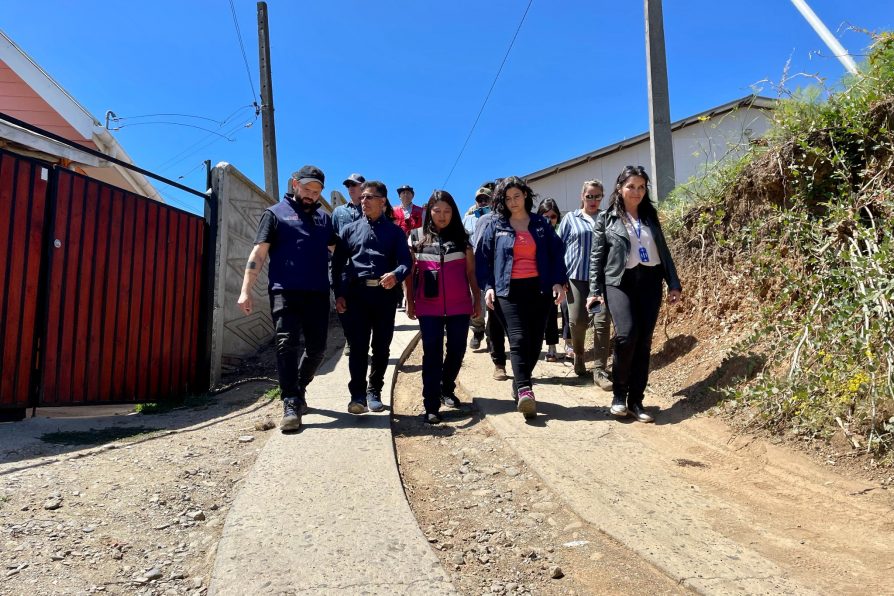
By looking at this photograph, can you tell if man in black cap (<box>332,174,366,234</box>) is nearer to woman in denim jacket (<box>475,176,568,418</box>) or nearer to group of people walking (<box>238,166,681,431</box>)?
group of people walking (<box>238,166,681,431</box>)

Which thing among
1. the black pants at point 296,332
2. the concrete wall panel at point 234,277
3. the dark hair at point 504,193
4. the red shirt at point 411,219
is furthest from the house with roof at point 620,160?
the black pants at point 296,332

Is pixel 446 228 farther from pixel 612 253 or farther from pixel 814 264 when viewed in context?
pixel 814 264

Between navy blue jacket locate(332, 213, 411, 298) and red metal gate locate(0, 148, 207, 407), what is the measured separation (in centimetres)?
192

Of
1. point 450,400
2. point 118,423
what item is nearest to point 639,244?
point 450,400

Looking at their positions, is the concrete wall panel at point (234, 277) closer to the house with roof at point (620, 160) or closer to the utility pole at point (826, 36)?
the utility pole at point (826, 36)

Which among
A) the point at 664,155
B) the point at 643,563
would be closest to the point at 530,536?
the point at 643,563

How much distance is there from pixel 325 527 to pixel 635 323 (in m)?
2.52

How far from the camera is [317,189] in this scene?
396 cm

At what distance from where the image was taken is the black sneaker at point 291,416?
3.54m

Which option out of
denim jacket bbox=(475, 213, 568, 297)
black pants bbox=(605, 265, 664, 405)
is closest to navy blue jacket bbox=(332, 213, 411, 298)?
denim jacket bbox=(475, 213, 568, 297)

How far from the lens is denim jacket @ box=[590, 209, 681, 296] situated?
4.00 meters

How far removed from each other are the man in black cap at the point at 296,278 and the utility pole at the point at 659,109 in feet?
13.9

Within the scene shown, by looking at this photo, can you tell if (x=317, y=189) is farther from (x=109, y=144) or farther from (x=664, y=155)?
(x=109, y=144)

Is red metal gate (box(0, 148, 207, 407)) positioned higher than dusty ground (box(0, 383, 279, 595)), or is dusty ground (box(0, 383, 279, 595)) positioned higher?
red metal gate (box(0, 148, 207, 407))
